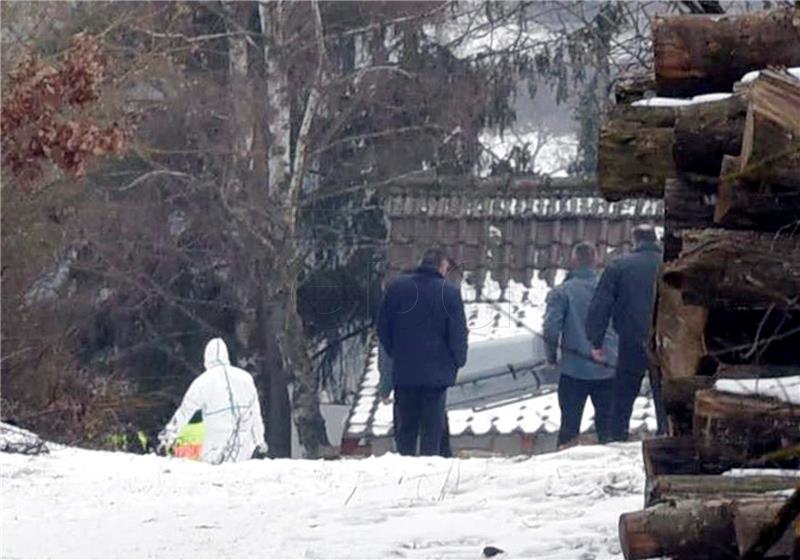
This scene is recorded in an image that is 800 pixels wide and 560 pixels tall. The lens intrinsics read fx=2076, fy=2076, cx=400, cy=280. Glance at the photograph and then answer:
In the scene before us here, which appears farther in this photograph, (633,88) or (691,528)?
(633,88)

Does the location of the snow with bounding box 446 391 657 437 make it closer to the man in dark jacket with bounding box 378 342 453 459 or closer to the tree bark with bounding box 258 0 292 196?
the man in dark jacket with bounding box 378 342 453 459

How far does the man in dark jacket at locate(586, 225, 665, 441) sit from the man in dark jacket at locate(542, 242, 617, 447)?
32 centimetres

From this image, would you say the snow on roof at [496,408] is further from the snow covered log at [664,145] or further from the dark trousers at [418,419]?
the snow covered log at [664,145]

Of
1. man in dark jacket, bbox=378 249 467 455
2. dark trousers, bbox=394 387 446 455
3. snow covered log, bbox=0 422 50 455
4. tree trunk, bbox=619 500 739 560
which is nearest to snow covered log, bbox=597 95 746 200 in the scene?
tree trunk, bbox=619 500 739 560

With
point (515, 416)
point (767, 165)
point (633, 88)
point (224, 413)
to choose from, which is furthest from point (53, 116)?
point (767, 165)

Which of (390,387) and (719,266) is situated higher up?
(719,266)

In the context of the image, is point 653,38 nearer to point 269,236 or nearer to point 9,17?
point 9,17

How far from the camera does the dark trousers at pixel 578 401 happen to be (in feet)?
38.4

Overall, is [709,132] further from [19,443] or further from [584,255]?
[584,255]

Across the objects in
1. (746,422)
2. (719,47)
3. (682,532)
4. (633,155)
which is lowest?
(682,532)

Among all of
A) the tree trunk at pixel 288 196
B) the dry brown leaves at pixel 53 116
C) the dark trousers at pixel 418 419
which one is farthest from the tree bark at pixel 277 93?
the dark trousers at pixel 418 419

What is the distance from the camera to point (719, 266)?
4488 mm

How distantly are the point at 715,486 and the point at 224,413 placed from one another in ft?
24.0

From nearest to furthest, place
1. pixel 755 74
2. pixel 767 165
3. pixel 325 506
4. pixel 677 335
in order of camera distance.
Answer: pixel 767 165 → pixel 755 74 → pixel 677 335 → pixel 325 506
